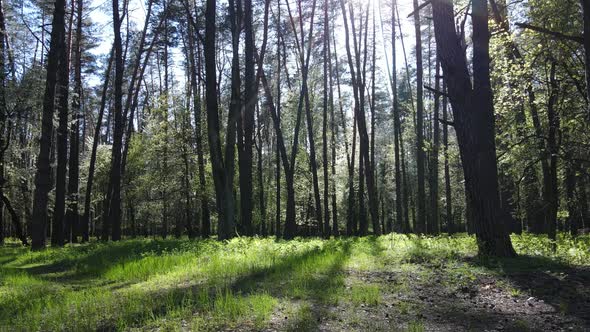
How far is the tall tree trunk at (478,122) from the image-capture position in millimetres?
8008

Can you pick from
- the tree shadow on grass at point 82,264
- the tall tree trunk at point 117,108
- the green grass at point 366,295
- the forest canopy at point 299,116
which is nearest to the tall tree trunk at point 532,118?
the forest canopy at point 299,116

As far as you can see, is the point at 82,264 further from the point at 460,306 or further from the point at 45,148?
the point at 460,306

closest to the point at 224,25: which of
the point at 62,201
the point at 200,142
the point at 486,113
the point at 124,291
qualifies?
the point at 200,142

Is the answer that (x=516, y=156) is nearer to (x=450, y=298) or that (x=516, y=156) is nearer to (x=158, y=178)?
(x=450, y=298)

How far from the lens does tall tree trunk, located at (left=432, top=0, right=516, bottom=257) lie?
801 cm

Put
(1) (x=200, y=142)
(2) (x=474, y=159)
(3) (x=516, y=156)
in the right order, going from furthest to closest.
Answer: (1) (x=200, y=142) < (3) (x=516, y=156) < (2) (x=474, y=159)

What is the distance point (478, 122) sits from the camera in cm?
822

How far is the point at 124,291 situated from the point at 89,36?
24.0 meters

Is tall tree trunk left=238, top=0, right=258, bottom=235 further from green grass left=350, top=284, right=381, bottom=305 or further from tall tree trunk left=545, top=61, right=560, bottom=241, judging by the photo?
green grass left=350, top=284, right=381, bottom=305

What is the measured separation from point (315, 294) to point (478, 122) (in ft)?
16.1

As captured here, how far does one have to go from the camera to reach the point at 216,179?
13.6 metres

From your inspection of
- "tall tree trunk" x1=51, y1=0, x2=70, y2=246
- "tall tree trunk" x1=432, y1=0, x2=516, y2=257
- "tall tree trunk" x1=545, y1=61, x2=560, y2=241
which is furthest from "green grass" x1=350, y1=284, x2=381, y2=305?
"tall tree trunk" x1=51, y1=0, x2=70, y2=246

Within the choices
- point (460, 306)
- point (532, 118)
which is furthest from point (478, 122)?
point (532, 118)

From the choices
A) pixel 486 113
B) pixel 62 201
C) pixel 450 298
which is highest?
pixel 486 113
